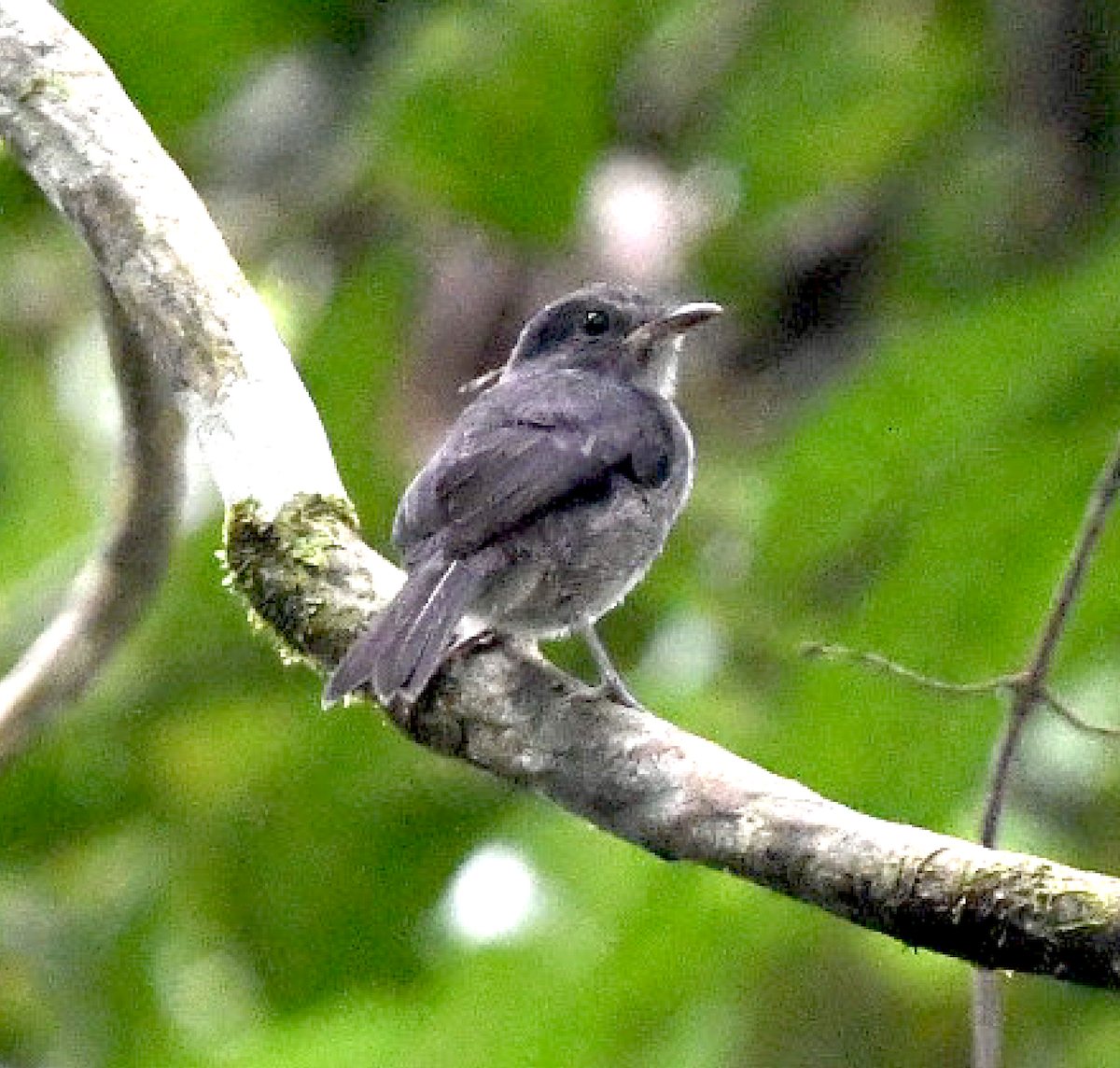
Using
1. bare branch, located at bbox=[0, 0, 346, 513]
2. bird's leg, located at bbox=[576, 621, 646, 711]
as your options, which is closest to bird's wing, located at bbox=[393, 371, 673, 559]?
bird's leg, located at bbox=[576, 621, 646, 711]

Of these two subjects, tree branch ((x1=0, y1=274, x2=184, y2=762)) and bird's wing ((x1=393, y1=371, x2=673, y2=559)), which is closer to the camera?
bird's wing ((x1=393, y1=371, x2=673, y2=559))

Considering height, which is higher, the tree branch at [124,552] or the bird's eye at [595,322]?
the tree branch at [124,552]

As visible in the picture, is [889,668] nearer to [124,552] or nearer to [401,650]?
[401,650]

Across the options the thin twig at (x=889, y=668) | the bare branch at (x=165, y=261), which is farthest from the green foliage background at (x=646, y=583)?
the bare branch at (x=165, y=261)

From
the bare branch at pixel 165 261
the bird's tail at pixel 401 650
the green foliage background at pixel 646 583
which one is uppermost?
the bare branch at pixel 165 261

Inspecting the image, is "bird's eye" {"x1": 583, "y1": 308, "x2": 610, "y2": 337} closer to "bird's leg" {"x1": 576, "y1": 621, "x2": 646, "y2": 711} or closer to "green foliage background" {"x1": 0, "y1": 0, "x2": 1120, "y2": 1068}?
"green foliage background" {"x1": 0, "y1": 0, "x2": 1120, "y2": 1068}

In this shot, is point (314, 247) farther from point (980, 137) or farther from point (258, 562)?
point (258, 562)

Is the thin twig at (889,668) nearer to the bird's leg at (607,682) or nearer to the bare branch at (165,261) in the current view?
the bird's leg at (607,682)
